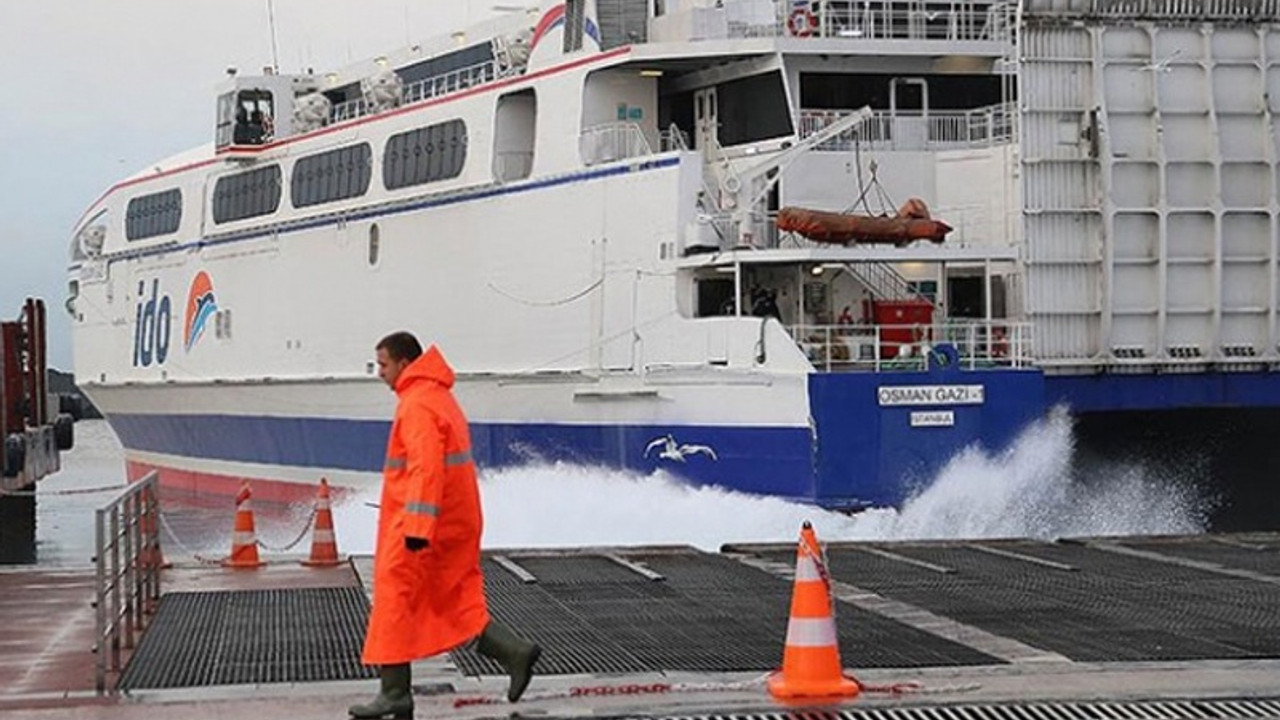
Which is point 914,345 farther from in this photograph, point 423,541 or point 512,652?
point 423,541

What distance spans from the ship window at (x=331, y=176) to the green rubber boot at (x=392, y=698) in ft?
71.1

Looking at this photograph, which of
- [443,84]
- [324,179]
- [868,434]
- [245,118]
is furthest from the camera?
[245,118]

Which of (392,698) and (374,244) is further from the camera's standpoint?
(374,244)

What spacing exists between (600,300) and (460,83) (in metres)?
8.75

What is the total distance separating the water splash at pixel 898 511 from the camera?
67.9 ft

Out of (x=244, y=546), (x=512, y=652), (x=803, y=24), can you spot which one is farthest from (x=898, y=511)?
(x=512, y=652)

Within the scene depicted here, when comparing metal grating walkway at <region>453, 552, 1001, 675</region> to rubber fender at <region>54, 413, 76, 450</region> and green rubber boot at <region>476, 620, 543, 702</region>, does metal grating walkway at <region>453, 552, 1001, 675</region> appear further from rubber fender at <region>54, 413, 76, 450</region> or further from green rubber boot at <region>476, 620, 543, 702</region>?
rubber fender at <region>54, 413, 76, 450</region>

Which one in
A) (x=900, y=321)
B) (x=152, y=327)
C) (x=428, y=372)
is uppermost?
(x=152, y=327)

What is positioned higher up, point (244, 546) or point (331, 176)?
point (331, 176)

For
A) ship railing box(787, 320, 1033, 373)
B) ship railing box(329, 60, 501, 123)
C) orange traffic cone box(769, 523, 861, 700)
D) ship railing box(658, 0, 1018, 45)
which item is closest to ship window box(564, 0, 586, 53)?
ship railing box(658, 0, 1018, 45)

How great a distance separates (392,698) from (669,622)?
3592 mm

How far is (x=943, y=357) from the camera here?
21078 mm

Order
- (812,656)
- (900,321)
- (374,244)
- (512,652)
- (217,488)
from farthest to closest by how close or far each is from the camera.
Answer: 1. (217,488)
2. (374,244)
3. (900,321)
4. (812,656)
5. (512,652)

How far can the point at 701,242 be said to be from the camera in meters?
22.6
